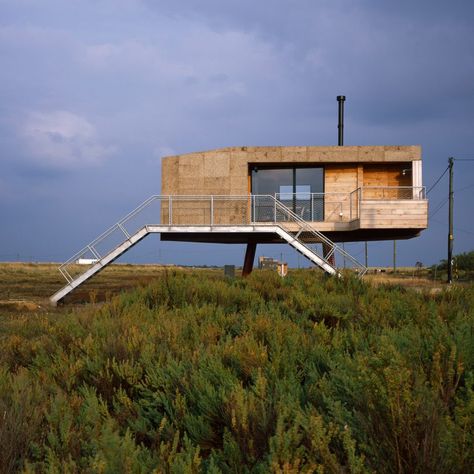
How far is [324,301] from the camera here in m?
10.0

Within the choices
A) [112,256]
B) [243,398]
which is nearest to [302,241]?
[112,256]

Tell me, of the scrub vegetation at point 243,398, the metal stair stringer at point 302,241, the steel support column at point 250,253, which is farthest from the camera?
the steel support column at point 250,253

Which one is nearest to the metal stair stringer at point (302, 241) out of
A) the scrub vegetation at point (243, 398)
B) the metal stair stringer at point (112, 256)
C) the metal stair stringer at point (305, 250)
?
the metal stair stringer at point (305, 250)

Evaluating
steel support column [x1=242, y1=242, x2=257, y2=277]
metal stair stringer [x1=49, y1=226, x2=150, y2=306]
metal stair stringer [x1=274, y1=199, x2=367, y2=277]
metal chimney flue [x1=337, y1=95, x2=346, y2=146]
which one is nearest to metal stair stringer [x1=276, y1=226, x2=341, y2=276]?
metal stair stringer [x1=274, y1=199, x2=367, y2=277]

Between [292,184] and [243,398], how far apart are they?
70.0 feet

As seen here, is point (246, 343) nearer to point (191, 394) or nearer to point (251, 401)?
point (191, 394)

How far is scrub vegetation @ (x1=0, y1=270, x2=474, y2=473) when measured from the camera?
3473 millimetres

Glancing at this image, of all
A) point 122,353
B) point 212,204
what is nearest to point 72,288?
point 212,204

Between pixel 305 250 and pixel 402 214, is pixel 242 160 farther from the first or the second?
pixel 402 214

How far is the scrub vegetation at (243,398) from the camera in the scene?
11.4 ft

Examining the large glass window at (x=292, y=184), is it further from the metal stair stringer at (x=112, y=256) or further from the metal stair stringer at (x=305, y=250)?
the metal stair stringer at (x=112, y=256)

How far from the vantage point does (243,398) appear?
443cm

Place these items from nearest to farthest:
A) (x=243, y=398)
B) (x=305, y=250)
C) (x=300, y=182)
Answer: (x=243, y=398), (x=305, y=250), (x=300, y=182)

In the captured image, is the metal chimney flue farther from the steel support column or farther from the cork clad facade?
the steel support column
